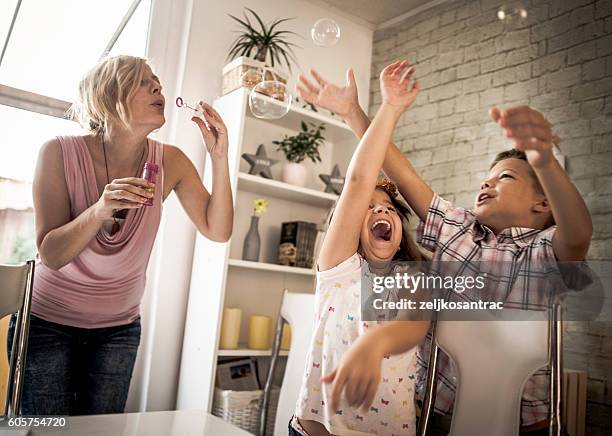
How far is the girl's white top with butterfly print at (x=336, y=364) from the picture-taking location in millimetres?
522

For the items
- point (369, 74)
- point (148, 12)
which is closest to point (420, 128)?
point (369, 74)

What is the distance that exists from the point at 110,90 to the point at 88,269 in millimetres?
331

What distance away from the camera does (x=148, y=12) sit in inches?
64.9

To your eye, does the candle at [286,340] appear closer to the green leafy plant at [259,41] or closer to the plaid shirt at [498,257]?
the green leafy plant at [259,41]

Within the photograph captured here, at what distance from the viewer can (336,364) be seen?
54cm

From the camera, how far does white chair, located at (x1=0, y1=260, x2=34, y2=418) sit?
869 mm

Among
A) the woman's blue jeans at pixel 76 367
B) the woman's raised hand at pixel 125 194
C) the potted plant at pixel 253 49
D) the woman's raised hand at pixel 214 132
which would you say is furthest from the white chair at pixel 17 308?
the potted plant at pixel 253 49

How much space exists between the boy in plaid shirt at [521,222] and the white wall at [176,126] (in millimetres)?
1127

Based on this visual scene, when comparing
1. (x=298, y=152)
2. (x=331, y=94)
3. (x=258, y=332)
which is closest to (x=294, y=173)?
(x=298, y=152)

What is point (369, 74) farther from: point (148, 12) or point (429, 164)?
point (148, 12)

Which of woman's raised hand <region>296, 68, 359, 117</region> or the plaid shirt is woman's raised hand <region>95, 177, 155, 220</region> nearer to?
woman's raised hand <region>296, 68, 359, 117</region>

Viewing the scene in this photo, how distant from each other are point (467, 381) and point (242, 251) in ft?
4.52

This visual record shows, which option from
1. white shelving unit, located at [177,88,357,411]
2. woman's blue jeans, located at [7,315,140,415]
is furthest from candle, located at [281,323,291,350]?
woman's blue jeans, located at [7,315,140,415]

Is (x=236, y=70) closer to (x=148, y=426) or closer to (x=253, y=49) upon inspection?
(x=253, y=49)
